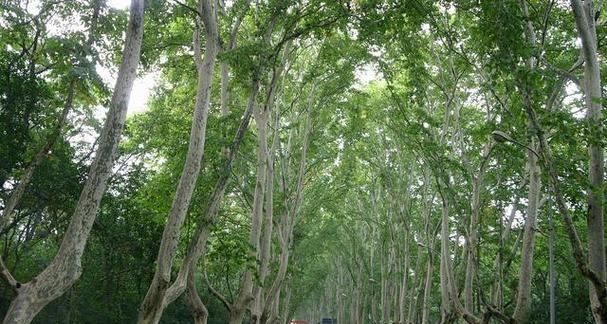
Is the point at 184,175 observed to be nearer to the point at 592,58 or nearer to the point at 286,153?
the point at 592,58

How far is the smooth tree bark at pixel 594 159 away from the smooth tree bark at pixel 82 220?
6.80 meters

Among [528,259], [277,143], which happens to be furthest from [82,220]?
[277,143]

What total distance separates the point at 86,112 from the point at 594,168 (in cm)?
1625

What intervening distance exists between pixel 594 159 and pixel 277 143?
12.2 metres

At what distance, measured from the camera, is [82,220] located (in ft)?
23.5

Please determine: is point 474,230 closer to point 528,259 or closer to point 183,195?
point 528,259

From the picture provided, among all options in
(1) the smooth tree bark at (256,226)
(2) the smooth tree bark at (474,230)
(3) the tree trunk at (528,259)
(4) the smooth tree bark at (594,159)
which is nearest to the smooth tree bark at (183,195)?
(1) the smooth tree bark at (256,226)

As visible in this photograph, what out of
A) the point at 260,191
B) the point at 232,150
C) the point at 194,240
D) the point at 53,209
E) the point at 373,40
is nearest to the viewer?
the point at 194,240

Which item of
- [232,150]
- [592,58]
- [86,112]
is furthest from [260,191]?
[592,58]

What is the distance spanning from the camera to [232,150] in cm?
1095

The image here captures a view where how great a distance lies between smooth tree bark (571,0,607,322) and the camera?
8195 millimetres

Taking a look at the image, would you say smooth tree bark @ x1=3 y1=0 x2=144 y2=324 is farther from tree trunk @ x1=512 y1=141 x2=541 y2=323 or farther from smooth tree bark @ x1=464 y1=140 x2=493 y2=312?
smooth tree bark @ x1=464 y1=140 x2=493 y2=312

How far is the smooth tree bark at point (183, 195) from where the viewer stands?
8664 mm

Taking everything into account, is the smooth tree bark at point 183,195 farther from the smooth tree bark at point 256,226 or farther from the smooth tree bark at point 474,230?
the smooth tree bark at point 474,230
